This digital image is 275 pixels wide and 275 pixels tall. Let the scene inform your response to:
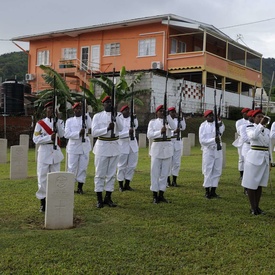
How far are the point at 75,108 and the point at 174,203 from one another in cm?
347

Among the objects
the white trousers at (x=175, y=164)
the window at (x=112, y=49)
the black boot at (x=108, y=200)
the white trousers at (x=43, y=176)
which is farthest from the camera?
the window at (x=112, y=49)

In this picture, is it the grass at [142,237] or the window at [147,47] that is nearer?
the grass at [142,237]

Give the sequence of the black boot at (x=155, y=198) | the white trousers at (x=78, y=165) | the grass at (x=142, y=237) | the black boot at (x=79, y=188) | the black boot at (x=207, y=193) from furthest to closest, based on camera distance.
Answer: the white trousers at (x=78, y=165) → the black boot at (x=79, y=188) → the black boot at (x=207, y=193) → the black boot at (x=155, y=198) → the grass at (x=142, y=237)

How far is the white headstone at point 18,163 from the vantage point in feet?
Result: 39.0

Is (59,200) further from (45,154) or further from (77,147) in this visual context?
(77,147)

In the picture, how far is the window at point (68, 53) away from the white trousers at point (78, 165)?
24.4 meters

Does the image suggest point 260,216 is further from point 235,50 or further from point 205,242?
point 235,50

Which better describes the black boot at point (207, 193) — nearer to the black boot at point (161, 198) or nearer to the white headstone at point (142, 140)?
the black boot at point (161, 198)

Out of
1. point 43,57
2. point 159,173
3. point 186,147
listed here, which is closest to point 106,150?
point 159,173

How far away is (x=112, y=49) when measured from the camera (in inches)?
1241

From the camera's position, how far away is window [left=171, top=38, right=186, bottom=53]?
29469 millimetres

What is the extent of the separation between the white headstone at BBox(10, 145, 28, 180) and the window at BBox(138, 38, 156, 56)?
19.2 m

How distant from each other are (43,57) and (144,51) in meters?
10.00

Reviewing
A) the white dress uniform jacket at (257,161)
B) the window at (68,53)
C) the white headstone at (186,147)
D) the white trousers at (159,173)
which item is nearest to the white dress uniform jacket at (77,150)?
the white trousers at (159,173)
